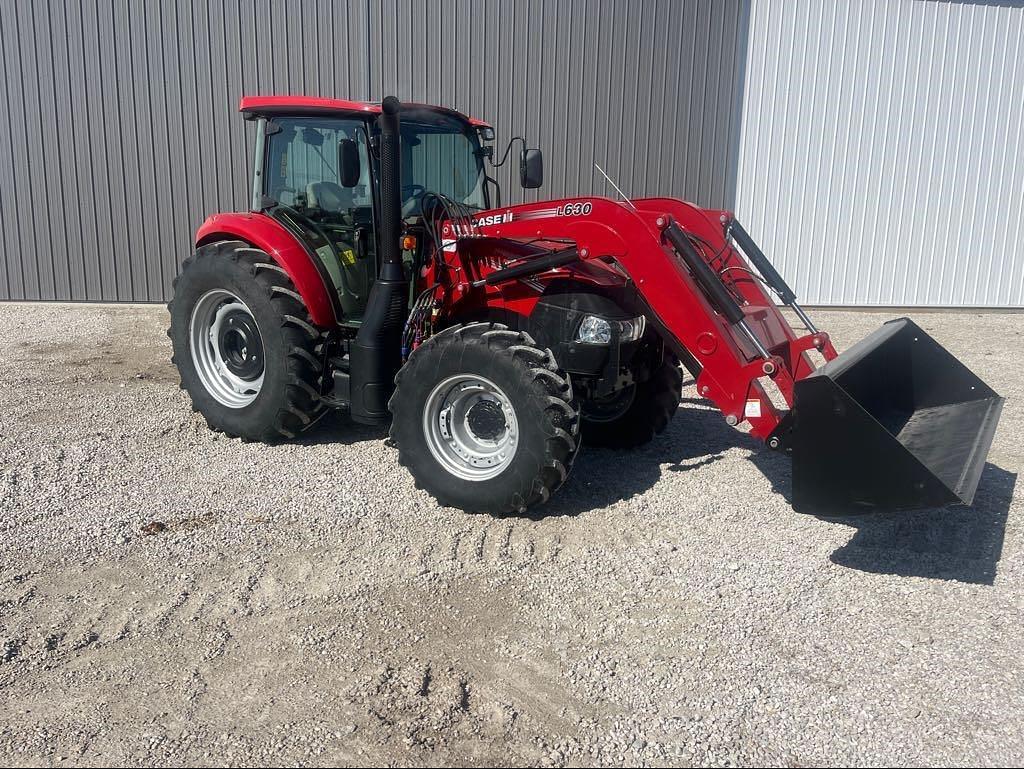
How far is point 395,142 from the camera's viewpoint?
481cm

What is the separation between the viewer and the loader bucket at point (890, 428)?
139 inches

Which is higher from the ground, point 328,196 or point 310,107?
point 310,107

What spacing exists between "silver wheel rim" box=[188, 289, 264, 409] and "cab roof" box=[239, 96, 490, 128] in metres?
1.19

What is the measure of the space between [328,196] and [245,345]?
1.15m

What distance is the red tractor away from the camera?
14.1 ft

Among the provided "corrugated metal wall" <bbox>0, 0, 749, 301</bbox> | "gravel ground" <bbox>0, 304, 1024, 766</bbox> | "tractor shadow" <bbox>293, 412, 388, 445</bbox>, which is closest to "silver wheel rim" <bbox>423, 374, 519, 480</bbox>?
"gravel ground" <bbox>0, 304, 1024, 766</bbox>

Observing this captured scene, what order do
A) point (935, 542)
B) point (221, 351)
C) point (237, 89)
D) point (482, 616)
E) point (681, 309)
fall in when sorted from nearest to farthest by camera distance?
point (482, 616)
point (935, 542)
point (681, 309)
point (221, 351)
point (237, 89)

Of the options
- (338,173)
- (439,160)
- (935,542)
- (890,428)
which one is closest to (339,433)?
(338,173)

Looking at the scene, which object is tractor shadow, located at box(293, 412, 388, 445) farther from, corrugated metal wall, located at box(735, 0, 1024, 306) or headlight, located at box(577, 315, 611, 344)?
corrugated metal wall, located at box(735, 0, 1024, 306)

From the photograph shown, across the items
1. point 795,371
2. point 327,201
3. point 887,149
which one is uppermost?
Result: point 887,149

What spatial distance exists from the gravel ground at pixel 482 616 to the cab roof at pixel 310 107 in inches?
82.2

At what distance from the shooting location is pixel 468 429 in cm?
480

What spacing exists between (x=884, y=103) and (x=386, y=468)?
9343 mm

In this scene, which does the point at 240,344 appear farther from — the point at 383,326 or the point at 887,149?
the point at 887,149
